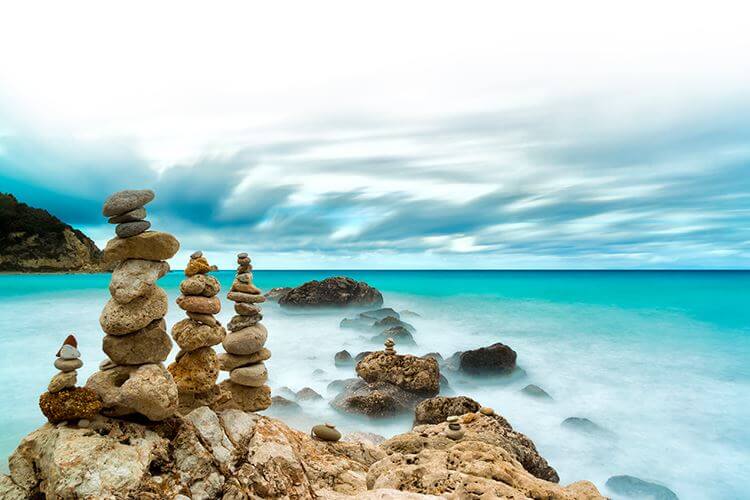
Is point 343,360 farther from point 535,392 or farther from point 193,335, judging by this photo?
point 193,335

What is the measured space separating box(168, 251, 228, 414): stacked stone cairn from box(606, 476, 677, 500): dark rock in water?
13115 mm

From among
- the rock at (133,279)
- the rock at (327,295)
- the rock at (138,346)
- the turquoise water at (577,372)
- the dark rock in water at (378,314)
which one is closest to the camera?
the rock at (133,279)

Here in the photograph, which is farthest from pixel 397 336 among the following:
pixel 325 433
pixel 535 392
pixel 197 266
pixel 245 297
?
pixel 197 266

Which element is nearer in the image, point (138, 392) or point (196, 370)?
point (138, 392)

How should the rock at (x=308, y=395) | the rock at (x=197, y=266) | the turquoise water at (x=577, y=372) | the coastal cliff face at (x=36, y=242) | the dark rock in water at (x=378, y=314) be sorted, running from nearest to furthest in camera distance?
1. the rock at (x=197, y=266)
2. the turquoise water at (x=577, y=372)
3. the rock at (x=308, y=395)
4. the dark rock in water at (x=378, y=314)
5. the coastal cliff face at (x=36, y=242)

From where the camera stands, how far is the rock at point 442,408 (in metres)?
13.9

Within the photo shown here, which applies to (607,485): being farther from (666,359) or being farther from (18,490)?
(666,359)

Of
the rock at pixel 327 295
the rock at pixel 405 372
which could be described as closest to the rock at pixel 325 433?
the rock at pixel 405 372

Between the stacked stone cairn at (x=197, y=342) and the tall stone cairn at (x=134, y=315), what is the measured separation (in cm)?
70

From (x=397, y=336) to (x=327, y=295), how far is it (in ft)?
34.5

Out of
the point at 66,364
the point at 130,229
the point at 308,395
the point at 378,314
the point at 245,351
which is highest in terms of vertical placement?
the point at 130,229

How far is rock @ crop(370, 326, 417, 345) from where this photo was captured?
34.1 metres

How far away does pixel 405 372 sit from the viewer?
65.5 feet

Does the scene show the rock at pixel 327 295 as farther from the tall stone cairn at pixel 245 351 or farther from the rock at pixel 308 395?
the tall stone cairn at pixel 245 351
